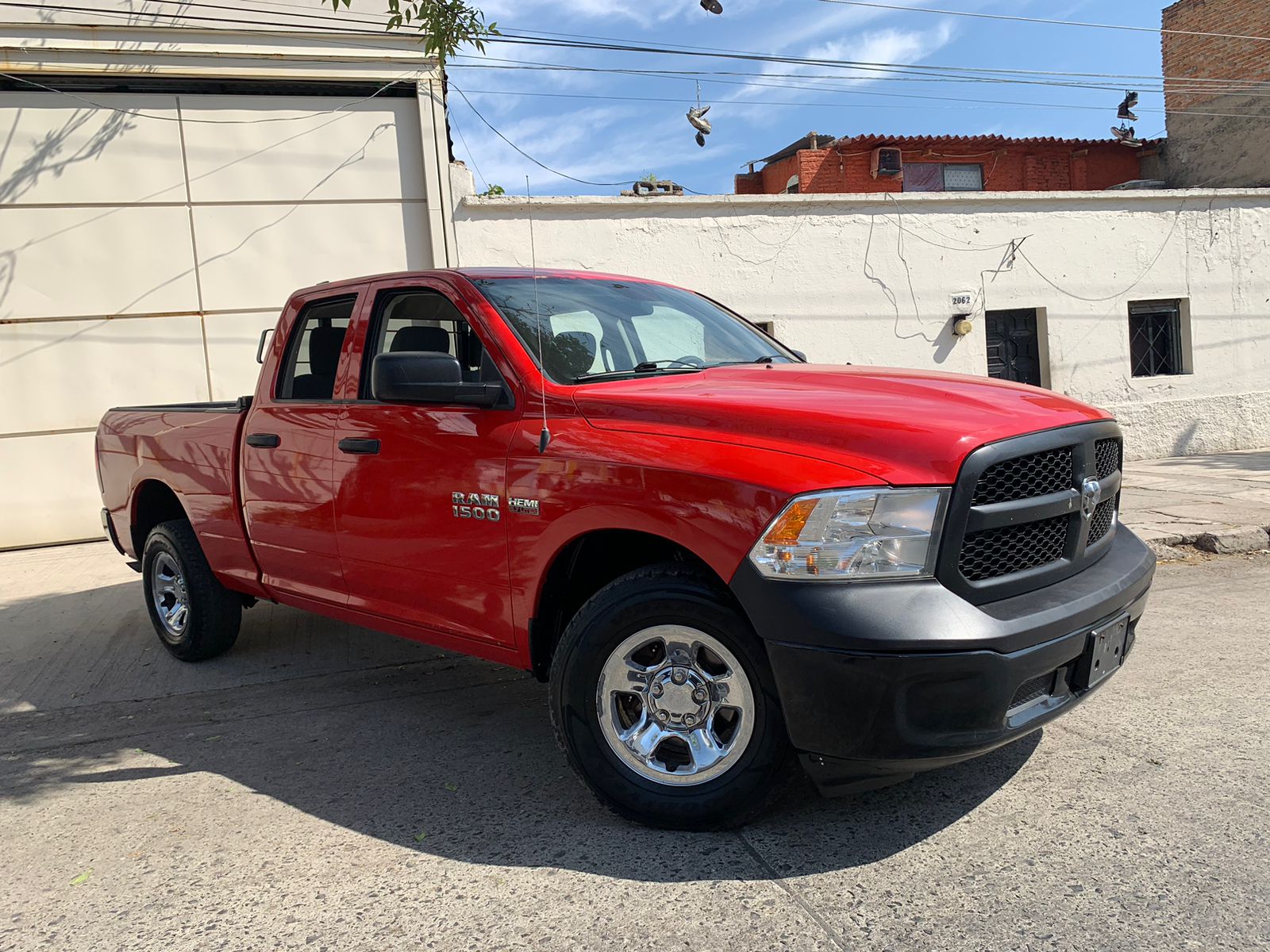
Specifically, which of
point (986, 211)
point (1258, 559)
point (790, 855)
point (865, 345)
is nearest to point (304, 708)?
point (790, 855)

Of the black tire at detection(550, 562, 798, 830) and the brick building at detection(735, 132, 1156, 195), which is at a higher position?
the brick building at detection(735, 132, 1156, 195)

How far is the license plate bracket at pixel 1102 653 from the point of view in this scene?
9.23 feet

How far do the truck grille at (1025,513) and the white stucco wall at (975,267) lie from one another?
8041 millimetres

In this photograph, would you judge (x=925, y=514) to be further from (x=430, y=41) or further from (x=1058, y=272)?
(x=1058, y=272)

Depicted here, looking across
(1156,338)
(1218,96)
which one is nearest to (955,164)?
(1218,96)

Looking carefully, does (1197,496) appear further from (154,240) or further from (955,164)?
(955,164)

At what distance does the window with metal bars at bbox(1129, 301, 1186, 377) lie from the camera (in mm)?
13266

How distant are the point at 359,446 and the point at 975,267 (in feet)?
33.6

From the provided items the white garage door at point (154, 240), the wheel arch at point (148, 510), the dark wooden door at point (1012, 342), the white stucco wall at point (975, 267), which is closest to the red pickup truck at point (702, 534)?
the wheel arch at point (148, 510)

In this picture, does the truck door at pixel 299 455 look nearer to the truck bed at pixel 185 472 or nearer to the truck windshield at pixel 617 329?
the truck bed at pixel 185 472

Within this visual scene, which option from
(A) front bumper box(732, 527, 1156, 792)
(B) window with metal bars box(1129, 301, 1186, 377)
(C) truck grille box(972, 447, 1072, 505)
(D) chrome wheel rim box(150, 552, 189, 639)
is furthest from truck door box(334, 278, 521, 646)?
(B) window with metal bars box(1129, 301, 1186, 377)

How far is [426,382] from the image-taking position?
339cm

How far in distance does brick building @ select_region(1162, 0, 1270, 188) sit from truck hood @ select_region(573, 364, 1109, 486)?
1668 centimetres

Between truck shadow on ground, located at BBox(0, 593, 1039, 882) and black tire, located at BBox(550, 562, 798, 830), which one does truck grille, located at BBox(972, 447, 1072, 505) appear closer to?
black tire, located at BBox(550, 562, 798, 830)
